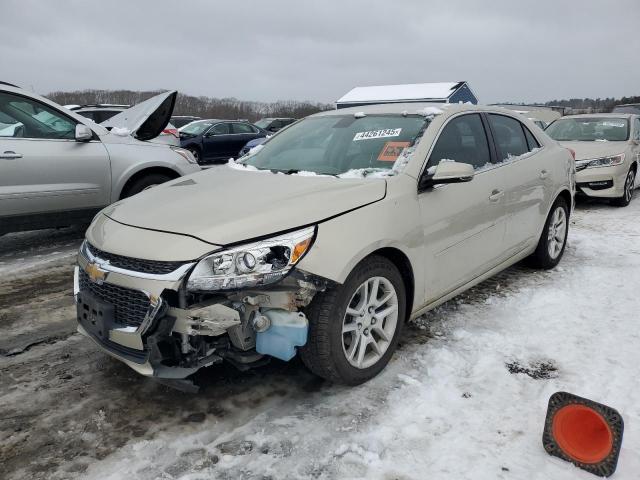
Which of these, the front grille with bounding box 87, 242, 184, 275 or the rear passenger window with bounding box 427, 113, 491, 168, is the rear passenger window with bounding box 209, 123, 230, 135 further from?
the front grille with bounding box 87, 242, 184, 275

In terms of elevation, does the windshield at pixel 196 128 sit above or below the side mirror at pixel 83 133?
above

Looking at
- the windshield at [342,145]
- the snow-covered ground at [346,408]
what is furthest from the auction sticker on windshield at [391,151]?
the snow-covered ground at [346,408]

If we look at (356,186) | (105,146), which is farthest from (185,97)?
(356,186)

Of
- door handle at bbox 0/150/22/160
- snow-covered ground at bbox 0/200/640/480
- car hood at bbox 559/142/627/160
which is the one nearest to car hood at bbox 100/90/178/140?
door handle at bbox 0/150/22/160

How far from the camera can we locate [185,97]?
169 ft

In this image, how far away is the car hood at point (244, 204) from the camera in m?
2.45

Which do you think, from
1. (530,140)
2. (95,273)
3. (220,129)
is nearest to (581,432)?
(95,273)

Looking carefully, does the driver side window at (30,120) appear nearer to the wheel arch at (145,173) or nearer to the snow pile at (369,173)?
the wheel arch at (145,173)

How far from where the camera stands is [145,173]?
5.95 m

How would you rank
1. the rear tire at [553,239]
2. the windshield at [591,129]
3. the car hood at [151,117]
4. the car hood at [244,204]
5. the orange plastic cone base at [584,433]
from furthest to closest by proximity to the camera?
the windshield at [591,129] → the car hood at [151,117] → the rear tire at [553,239] → the car hood at [244,204] → the orange plastic cone base at [584,433]

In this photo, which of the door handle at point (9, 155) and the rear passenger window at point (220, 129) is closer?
the door handle at point (9, 155)

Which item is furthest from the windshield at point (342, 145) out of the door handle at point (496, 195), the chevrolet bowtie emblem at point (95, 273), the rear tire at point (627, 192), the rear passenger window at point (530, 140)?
the rear tire at point (627, 192)

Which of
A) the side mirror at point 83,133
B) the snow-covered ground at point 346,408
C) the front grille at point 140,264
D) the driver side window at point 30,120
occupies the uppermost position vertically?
the driver side window at point 30,120

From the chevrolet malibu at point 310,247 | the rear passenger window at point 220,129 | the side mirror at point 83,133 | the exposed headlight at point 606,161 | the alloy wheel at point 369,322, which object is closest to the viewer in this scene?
the chevrolet malibu at point 310,247
